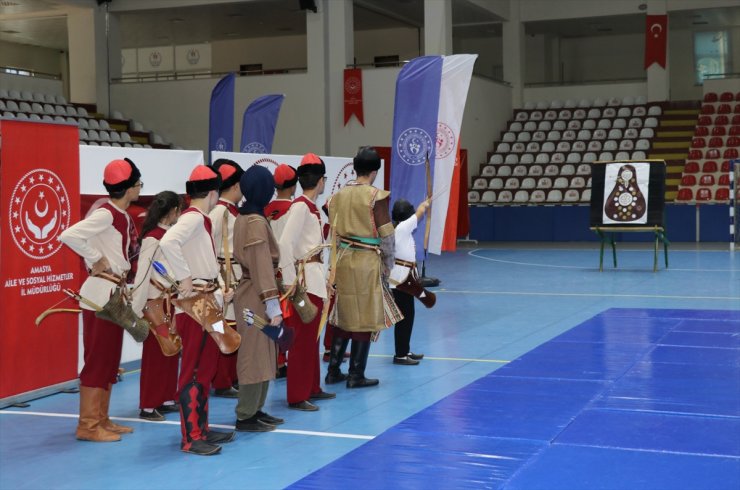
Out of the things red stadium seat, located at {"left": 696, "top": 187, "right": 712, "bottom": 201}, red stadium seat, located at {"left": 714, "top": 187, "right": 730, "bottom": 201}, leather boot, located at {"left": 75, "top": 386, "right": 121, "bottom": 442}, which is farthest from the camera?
red stadium seat, located at {"left": 696, "top": 187, "right": 712, "bottom": 201}

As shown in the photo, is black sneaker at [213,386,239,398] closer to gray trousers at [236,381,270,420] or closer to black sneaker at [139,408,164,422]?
black sneaker at [139,408,164,422]

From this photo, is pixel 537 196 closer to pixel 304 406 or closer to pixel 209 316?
pixel 304 406

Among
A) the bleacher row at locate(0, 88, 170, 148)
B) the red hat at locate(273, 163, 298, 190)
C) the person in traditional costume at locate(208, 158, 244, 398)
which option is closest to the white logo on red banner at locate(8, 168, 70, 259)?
the person in traditional costume at locate(208, 158, 244, 398)

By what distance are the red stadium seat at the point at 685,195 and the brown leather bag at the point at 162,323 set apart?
66.1 feet

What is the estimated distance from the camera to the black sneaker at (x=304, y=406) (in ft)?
23.7

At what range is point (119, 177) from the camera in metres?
6.40

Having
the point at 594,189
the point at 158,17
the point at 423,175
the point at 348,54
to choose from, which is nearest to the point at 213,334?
the point at 423,175

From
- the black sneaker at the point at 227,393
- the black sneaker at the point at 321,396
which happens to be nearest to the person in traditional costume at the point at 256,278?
the black sneaker at the point at 321,396

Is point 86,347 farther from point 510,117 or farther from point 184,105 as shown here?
point 510,117

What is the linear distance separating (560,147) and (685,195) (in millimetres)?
4584

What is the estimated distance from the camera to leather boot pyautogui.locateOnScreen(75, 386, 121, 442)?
6496mm

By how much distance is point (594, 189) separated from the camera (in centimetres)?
1767

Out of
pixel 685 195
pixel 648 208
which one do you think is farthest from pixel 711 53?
pixel 648 208

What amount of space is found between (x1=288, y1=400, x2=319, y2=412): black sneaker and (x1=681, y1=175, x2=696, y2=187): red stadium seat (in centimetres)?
1997
